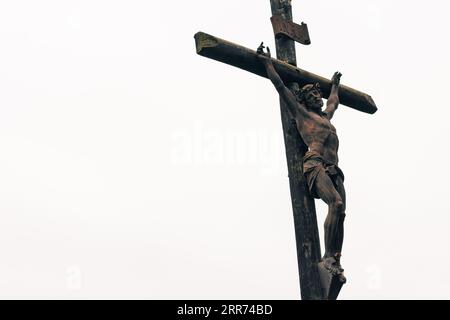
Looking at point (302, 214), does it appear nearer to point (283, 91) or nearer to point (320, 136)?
point (320, 136)

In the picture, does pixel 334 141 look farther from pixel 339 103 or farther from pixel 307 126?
pixel 339 103

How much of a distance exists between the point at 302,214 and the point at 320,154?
769 millimetres

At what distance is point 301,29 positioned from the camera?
455 inches

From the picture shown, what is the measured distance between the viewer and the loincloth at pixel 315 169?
10289 millimetres

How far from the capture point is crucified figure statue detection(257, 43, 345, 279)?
32.8 ft

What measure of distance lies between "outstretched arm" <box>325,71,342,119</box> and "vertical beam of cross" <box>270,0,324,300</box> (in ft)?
1.85

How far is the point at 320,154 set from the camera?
10492 mm

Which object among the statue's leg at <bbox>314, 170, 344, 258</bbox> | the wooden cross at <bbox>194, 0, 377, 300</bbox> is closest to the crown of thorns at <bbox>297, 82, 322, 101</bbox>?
the wooden cross at <bbox>194, 0, 377, 300</bbox>

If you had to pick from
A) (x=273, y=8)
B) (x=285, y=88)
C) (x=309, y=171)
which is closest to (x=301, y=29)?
(x=273, y=8)

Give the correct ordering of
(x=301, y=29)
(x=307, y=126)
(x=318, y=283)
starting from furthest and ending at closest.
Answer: (x=301, y=29) < (x=307, y=126) < (x=318, y=283)

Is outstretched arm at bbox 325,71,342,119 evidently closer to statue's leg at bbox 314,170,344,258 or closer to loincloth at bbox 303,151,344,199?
loincloth at bbox 303,151,344,199

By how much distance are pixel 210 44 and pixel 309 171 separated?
1.89 meters

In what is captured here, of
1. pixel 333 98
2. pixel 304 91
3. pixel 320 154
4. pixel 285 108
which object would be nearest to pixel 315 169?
pixel 320 154

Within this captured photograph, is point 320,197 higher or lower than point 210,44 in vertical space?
lower
